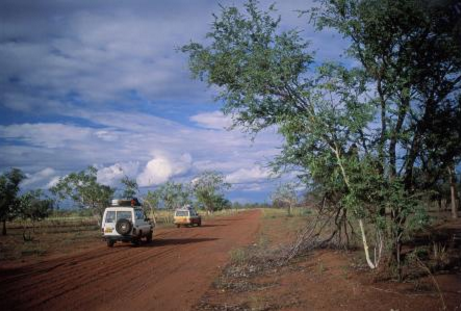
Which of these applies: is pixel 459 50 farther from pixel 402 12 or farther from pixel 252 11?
pixel 252 11

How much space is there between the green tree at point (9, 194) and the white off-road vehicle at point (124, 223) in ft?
65.6

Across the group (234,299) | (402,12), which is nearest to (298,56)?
(402,12)

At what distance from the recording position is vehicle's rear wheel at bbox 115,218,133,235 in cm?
2152

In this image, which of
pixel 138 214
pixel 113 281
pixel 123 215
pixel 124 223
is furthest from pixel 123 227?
pixel 113 281

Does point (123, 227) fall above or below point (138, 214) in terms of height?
below

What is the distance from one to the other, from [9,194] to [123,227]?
22.3 m

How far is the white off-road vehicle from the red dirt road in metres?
2.16

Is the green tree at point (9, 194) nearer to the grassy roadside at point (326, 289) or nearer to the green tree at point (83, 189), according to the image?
the green tree at point (83, 189)

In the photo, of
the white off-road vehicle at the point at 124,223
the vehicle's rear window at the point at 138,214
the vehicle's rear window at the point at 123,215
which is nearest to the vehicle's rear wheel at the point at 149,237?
the white off-road vehicle at the point at 124,223

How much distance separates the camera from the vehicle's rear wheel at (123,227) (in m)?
21.5

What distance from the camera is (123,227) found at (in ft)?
70.8

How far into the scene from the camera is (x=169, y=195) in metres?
64.8

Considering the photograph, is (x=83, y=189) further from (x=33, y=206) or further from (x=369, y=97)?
(x=369, y=97)

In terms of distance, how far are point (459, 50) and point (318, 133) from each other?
4122 millimetres
